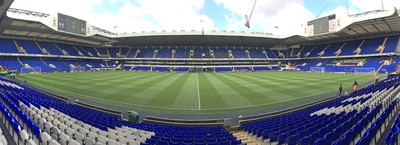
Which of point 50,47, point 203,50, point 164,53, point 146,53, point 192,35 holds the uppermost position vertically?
point 192,35

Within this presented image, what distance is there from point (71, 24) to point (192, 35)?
33.7m

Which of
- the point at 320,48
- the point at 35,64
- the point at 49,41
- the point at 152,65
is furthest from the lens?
the point at 152,65

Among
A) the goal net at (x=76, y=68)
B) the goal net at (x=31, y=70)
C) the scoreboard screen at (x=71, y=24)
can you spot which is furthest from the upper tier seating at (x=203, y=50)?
the scoreboard screen at (x=71, y=24)

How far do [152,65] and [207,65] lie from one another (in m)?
20.8

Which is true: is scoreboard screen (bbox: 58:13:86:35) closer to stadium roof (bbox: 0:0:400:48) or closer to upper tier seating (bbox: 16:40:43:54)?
stadium roof (bbox: 0:0:400:48)

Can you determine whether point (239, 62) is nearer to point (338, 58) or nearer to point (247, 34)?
point (247, 34)

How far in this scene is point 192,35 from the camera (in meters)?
67.2

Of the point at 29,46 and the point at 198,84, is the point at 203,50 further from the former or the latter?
the point at 29,46

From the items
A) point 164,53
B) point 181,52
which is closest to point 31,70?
point 164,53

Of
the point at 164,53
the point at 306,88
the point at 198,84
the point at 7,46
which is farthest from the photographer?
the point at 164,53

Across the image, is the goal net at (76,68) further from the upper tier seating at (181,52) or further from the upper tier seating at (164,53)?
the upper tier seating at (181,52)

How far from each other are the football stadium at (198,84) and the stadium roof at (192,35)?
1.07ft

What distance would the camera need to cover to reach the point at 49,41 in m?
63.9

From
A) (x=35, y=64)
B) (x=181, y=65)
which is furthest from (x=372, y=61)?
(x=35, y=64)
